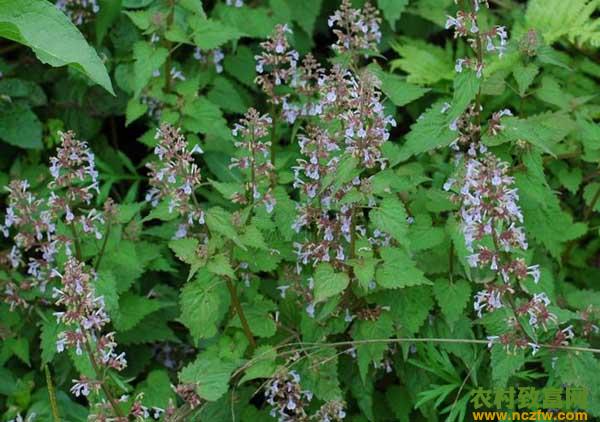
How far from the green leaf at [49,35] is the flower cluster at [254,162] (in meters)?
0.60

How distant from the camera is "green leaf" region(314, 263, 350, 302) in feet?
9.37

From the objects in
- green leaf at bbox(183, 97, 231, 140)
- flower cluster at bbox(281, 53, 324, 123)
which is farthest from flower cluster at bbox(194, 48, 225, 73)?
flower cluster at bbox(281, 53, 324, 123)

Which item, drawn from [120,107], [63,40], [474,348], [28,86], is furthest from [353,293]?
[28,86]

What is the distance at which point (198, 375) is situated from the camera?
117 inches

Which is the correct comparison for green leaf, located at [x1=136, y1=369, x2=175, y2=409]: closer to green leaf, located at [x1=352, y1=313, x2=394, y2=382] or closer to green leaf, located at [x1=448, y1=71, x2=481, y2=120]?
green leaf, located at [x1=352, y1=313, x2=394, y2=382]

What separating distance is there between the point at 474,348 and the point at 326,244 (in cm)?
67

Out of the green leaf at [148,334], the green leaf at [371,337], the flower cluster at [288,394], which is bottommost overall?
the green leaf at [148,334]

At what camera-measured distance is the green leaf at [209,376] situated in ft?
9.45

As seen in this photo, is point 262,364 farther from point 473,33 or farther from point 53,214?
point 473,33

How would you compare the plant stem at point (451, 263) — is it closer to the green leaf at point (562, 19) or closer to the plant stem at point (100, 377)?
the plant stem at point (100, 377)

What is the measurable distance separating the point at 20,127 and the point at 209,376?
1.99 meters

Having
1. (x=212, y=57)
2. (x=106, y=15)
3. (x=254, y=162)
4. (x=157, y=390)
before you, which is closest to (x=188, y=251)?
(x=254, y=162)

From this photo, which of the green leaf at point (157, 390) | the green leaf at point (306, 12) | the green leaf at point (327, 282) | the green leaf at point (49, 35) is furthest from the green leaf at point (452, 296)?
the green leaf at point (306, 12)

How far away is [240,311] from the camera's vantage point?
10.4 ft
